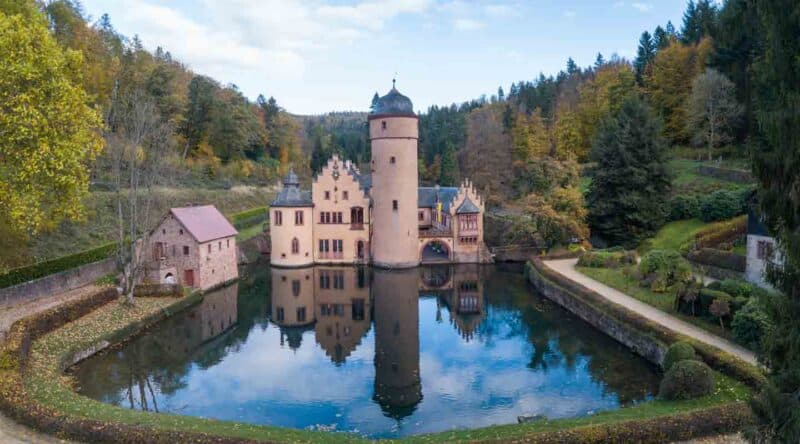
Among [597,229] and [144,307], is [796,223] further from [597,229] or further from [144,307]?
[597,229]

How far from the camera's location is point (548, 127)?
67250 mm

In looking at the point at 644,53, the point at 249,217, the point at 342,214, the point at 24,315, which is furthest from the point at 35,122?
the point at 644,53

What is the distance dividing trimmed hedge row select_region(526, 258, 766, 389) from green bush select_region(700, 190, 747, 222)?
37.7 ft

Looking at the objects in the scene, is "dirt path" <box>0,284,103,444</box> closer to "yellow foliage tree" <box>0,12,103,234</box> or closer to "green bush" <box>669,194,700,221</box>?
Result: "yellow foliage tree" <box>0,12,103,234</box>

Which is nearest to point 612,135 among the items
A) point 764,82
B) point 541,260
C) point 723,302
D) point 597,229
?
point 597,229

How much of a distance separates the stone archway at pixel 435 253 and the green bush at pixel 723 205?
16872 mm

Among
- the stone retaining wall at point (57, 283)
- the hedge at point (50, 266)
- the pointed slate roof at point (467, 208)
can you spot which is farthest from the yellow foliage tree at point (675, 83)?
the stone retaining wall at point (57, 283)

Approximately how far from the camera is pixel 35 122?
57.4 ft

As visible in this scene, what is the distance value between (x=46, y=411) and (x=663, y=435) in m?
14.0

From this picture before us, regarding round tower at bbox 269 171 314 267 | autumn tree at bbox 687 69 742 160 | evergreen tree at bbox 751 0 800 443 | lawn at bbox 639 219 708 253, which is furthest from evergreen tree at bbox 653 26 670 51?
evergreen tree at bbox 751 0 800 443

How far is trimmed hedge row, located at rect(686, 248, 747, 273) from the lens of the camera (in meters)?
26.4

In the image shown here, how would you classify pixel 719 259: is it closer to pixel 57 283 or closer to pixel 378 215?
pixel 378 215

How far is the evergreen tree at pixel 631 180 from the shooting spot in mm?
38031

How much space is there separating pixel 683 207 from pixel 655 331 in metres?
21.2
